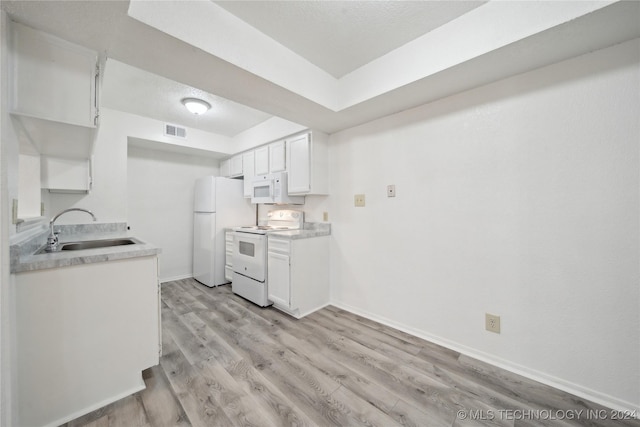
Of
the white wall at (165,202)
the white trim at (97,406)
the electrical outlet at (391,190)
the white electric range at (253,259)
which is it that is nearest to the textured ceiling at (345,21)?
the electrical outlet at (391,190)

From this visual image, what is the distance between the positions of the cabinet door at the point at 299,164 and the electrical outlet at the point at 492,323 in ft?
6.73

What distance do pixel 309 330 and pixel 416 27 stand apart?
2.66 meters

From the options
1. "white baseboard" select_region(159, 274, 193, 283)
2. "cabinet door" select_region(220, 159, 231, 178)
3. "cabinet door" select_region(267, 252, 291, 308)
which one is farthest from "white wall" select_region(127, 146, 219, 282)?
"cabinet door" select_region(267, 252, 291, 308)

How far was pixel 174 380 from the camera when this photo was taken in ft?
5.37

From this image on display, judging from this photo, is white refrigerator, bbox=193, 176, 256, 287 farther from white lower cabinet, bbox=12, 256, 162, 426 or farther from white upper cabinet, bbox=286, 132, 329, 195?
white lower cabinet, bbox=12, 256, 162, 426

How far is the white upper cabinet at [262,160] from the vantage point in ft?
11.4

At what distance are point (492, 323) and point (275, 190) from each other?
2.63 m

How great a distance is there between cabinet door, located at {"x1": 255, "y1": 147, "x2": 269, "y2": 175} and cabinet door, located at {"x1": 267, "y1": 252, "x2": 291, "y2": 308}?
132 cm

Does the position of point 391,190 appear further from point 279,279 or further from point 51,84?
point 51,84

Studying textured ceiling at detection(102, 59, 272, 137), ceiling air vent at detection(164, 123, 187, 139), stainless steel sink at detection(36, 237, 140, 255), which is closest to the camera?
stainless steel sink at detection(36, 237, 140, 255)

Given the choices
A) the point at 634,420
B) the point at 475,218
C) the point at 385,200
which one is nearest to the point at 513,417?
the point at 634,420

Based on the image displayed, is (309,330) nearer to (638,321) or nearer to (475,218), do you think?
(475,218)

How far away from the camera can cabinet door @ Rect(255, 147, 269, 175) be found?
11.4ft

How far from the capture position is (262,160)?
354 cm
